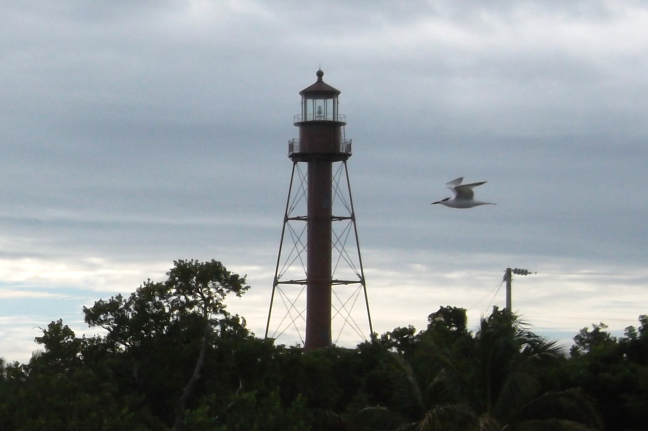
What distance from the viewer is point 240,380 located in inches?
1329

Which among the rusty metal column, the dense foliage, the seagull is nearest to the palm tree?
the dense foliage

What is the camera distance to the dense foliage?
29.1 metres

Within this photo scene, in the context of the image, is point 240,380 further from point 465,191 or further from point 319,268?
point 319,268

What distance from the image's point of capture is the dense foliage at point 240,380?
95.6ft

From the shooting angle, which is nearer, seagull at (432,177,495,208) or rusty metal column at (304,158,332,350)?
seagull at (432,177,495,208)

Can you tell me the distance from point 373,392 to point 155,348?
34.6 ft

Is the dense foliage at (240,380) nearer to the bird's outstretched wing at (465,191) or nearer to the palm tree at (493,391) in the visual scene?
the palm tree at (493,391)

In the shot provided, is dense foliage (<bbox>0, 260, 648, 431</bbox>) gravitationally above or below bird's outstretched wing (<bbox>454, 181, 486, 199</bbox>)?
below

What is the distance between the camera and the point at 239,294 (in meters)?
31.5

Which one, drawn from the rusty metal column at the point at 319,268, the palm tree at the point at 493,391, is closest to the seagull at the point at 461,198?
the palm tree at the point at 493,391

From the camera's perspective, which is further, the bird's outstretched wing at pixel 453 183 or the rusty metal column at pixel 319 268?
Answer: the rusty metal column at pixel 319 268

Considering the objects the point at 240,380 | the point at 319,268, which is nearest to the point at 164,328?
the point at 240,380

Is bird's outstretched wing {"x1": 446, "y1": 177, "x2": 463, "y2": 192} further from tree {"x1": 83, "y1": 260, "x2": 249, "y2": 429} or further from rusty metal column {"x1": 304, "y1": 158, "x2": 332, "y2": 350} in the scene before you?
rusty metal column {"x1": 304, "y1": 158, "x2": 332, "y2": 350}

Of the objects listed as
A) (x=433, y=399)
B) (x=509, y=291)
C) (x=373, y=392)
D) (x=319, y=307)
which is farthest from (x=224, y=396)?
(x=319, y=307)
